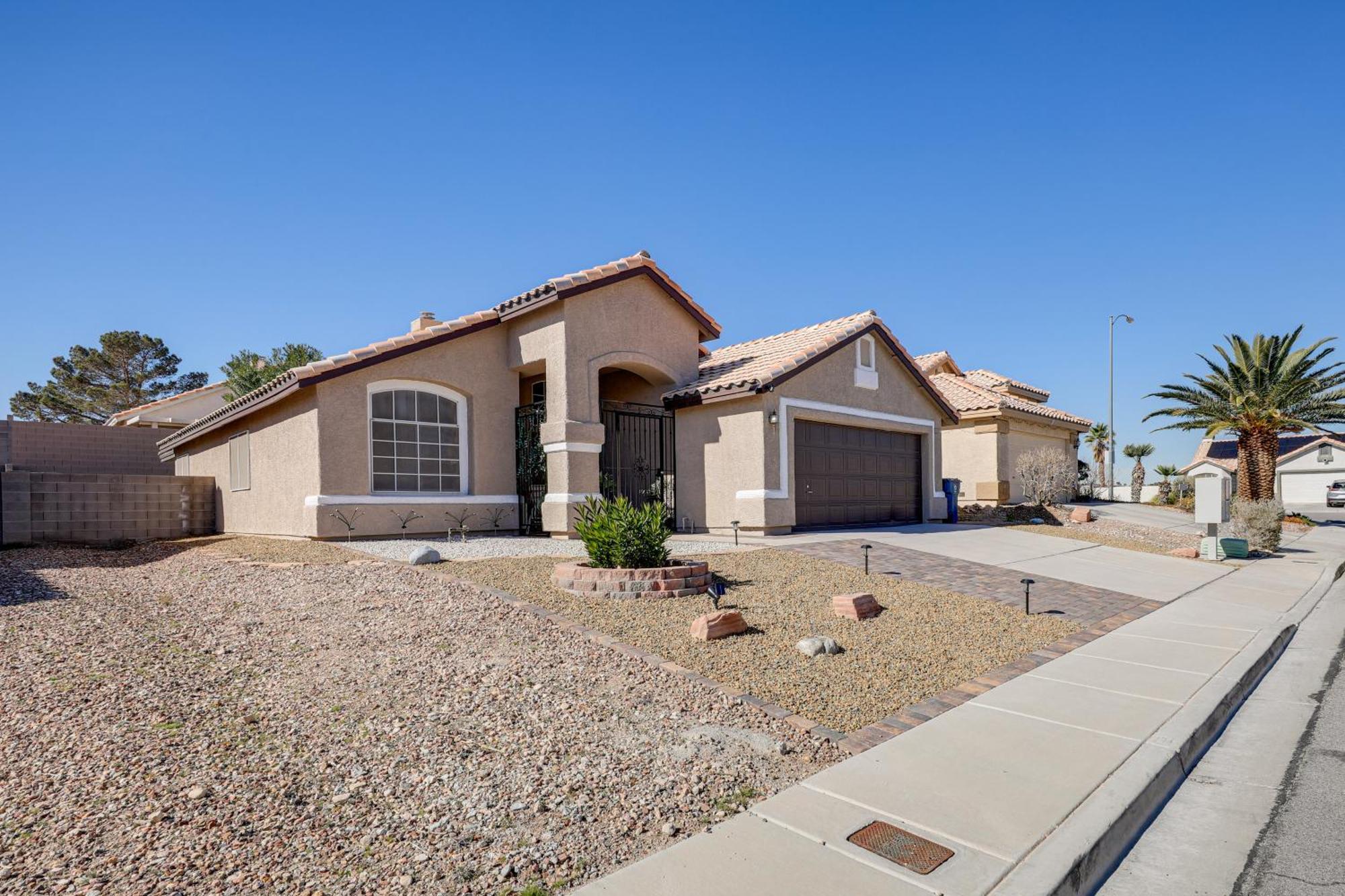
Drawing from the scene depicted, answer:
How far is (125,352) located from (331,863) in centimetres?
4943

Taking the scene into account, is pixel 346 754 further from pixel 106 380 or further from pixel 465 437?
pixel 106 380

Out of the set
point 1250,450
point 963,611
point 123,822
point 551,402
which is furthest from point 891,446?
point 123,822

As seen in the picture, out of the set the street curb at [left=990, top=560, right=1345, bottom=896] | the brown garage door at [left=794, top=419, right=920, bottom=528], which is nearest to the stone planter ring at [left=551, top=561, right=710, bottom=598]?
the street curb at [left=990, top=560, right=1345, bottom=896]

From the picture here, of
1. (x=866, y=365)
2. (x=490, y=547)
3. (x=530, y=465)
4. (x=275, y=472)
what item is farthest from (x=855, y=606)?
(x=275, y=472)

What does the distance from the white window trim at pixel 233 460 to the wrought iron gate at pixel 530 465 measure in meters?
5.39

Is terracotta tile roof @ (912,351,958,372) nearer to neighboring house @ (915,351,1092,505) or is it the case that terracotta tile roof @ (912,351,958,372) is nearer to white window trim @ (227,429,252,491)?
neighboring house @ (915,351,1092,505)

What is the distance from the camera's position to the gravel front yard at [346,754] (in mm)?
3307

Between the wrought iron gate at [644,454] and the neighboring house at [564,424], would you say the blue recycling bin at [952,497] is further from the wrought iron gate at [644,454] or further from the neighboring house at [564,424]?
the wrought iron gate at [644,454]

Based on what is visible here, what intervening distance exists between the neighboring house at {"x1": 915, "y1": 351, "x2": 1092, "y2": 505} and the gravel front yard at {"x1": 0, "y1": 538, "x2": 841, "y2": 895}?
19.5 meters

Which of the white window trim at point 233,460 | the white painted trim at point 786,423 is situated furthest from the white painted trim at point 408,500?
the white painted trim at point 786,423

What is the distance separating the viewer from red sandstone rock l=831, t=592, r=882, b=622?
314 inches

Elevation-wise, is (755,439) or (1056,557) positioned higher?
(755,439)

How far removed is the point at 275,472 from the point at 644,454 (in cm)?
735

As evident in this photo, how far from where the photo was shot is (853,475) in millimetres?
18016
